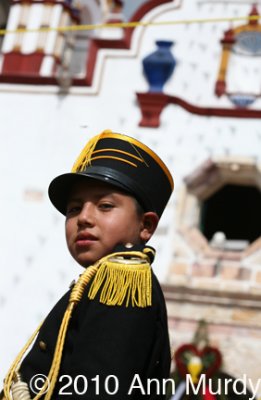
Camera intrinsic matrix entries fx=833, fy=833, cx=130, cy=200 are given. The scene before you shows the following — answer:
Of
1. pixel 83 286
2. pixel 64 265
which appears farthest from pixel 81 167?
pixel 64 265

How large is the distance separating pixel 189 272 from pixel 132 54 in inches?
84.5

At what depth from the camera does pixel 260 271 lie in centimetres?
645

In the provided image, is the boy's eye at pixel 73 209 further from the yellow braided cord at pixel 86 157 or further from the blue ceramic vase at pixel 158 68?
the blue ceramic vase at pixel 158 68

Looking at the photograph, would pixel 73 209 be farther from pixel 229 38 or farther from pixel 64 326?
pixel 229 38

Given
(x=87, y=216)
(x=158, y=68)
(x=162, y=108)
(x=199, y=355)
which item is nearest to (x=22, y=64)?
(x=158, y=68)

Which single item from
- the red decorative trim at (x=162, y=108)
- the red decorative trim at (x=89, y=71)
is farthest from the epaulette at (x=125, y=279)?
the red decorative trim at (x=89, y=71)

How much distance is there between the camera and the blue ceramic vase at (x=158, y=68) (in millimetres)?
7230

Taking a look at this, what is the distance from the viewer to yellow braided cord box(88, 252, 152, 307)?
83.8 inches

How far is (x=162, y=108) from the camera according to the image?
7.11 m

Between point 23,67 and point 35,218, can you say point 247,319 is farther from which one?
point 23,67

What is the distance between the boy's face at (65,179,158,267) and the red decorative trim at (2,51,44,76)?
5.32 meters

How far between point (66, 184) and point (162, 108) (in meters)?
4.76

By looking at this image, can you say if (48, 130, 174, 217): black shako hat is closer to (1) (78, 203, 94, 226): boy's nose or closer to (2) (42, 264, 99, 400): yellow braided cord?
Answer: (1) (78, 203, 94, 226): boy's nose

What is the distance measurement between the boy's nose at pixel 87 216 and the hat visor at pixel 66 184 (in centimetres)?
8
